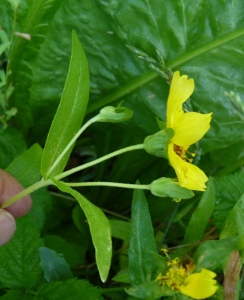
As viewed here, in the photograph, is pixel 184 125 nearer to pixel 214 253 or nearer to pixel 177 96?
pixel 177 96

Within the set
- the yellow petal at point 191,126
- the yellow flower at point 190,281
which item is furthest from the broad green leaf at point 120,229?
the yellow petal at point 191,126

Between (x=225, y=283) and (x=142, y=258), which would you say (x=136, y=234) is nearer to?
Answer: (x=142, y=258)

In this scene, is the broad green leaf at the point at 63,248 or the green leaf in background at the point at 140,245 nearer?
the green leaf in background at the point at 140,245

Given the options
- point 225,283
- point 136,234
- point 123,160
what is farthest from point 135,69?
point 225,283

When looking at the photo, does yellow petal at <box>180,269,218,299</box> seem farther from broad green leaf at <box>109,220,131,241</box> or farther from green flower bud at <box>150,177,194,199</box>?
broad green leaf at <box>109,220,131,241</box>

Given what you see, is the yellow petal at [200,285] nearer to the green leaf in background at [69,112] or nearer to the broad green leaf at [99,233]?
the broad green leaf at [99,233]

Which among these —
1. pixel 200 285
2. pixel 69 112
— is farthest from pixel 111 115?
pixel 200 285

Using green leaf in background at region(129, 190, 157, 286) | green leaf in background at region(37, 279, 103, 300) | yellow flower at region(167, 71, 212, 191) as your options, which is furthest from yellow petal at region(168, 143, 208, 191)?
green leaf in background at region(37, 279, 103, 300)
